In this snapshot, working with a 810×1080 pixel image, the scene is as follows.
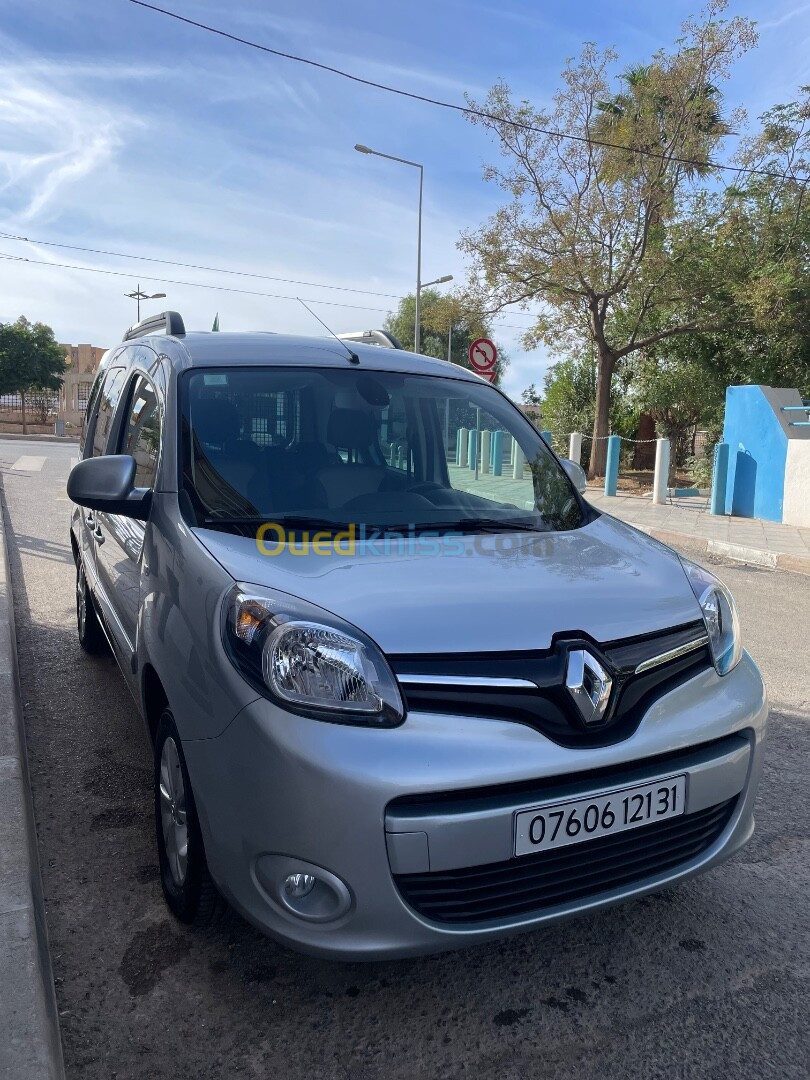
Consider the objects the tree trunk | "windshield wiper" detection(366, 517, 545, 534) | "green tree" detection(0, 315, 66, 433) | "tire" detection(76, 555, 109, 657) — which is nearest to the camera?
"windshield wiper" detection(366, 517, 545, 534)

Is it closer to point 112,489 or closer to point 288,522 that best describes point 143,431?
point 112,489

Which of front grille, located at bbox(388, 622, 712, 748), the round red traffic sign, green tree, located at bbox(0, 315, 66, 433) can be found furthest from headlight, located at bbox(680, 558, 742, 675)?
green tree, located at bbox(0, 315, 66, 433)

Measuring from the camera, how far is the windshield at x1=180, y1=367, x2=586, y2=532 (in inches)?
107

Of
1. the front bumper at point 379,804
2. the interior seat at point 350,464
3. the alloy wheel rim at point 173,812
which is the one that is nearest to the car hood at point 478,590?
the front bumper at point 379,804

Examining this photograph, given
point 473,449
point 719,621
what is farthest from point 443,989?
point 473,449

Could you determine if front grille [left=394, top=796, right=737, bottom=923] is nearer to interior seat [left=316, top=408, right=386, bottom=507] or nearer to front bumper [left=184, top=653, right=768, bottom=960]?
front bumper [left=184, top=653, right=768, bottom=960]

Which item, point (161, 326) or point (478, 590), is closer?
point (478, 590)

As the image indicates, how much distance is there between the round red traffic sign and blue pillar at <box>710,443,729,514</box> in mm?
3770

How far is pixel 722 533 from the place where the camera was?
11.0m

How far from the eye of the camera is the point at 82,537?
15.8 feet

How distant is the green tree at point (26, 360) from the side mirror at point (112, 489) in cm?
4287

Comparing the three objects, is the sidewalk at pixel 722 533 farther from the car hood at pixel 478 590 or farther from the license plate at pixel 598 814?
the license plate at pixel 598 814

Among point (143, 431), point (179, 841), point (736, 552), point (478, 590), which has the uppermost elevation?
point (143, 431)

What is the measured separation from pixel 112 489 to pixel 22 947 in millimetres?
1325
